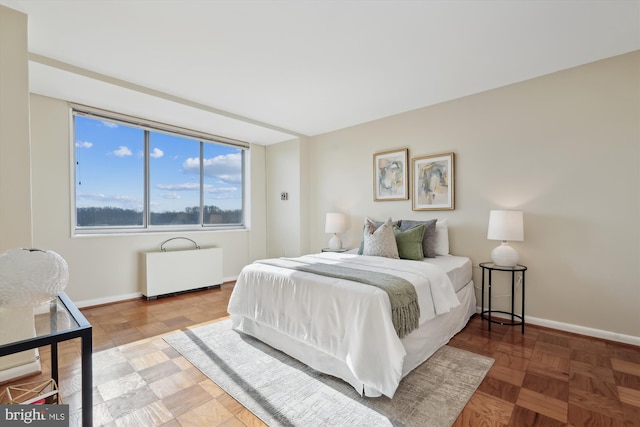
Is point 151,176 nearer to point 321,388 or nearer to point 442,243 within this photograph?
point 321,388

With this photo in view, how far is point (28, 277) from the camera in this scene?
1125mm

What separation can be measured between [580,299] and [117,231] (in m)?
5.28

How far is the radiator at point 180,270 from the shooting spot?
391cm

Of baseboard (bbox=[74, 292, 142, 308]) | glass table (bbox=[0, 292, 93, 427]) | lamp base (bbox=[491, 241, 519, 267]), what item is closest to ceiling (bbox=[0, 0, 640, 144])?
lamp base (bbox=[491, 241, 519, 267])

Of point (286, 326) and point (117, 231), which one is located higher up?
point (117, 231)

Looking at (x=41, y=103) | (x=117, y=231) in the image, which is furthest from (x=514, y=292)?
(x=41, y=103)

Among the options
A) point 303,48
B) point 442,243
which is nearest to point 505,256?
point 442,243

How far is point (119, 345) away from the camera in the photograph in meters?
2.57

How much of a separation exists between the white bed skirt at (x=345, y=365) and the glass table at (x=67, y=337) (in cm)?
137

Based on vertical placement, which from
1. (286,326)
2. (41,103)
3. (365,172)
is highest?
(41,103)

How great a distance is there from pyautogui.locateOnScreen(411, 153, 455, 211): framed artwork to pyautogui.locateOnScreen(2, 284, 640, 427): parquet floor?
57.0 inches

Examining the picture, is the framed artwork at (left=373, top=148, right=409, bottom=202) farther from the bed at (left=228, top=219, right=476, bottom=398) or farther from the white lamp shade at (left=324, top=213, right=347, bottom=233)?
the bed at (left=228, top=219, right=476, bottom=398)

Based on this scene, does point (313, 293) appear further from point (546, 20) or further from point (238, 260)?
point (238, 260)

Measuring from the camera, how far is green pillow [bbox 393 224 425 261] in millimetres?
3119
